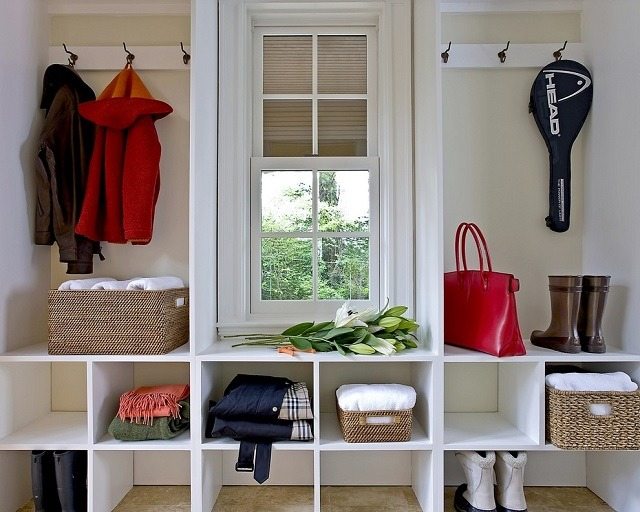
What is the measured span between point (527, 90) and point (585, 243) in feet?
2.42

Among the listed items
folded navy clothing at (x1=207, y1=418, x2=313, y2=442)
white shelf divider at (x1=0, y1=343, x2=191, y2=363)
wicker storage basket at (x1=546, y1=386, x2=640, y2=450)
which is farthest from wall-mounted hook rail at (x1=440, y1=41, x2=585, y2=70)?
folded navy clothing at (x1=207, y1=418, x2=313, y2=442)

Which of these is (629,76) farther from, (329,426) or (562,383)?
(329,426)

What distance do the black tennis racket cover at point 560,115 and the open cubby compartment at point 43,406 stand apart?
2163 mm

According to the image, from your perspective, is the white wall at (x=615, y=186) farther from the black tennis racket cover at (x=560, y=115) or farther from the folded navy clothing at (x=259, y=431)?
the folded navy clothing at (x=259, y=431)

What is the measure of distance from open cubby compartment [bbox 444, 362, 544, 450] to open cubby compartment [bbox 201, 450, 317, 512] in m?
0.64

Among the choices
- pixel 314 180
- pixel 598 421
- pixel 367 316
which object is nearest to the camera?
pixel 598 421

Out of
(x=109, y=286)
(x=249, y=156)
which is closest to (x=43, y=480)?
(x=109, y=286)

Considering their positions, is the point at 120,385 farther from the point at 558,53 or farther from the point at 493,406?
the point at 558,53

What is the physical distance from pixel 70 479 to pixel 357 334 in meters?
1.20

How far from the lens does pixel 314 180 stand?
234cm

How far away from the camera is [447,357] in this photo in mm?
1858

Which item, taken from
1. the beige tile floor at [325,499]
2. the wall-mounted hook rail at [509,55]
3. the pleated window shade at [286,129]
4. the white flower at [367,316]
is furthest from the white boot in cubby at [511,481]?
the wall-mounted hook rail at [509,55]

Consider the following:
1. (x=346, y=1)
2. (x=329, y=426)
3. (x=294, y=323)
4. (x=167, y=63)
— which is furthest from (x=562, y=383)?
(x=167, y=63)

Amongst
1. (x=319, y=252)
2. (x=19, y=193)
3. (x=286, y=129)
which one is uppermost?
(x=286, y=129)
